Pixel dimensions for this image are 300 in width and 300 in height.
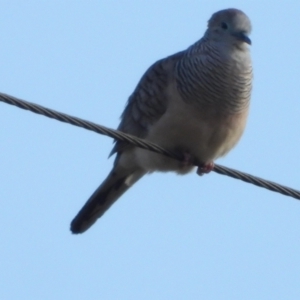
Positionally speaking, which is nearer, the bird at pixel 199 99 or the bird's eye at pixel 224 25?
the bird at pixel 199 99

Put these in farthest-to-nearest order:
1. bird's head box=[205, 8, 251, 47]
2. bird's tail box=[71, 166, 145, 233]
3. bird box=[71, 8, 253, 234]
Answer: bird's tail box=[71, 166, 145, 233]
bird's head box=[205, 8, 251, 47]
bird box=[71, 8, 253, 234]

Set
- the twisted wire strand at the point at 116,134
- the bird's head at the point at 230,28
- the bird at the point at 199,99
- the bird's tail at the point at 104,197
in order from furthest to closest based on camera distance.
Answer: the bird's tail at the point at 104,197
the bird's head at the point at 230,28
the bird at the point at 199,99
the twisted wire strand at the point at 116,134

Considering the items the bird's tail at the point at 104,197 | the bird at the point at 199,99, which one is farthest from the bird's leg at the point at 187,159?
the bird's tail at the point at 104,197

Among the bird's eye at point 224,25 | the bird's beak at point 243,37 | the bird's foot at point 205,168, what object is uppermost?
the bird's eye at point 224,25

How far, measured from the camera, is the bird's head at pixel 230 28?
6934 mm

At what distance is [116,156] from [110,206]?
40 cm

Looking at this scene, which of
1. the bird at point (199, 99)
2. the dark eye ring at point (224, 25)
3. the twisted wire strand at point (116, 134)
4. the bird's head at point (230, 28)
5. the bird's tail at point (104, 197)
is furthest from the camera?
the bird's tail at point (104, 197)

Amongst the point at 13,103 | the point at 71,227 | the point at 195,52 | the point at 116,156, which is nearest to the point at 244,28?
the point at 195,52

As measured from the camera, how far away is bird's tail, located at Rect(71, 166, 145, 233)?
24.8 ft

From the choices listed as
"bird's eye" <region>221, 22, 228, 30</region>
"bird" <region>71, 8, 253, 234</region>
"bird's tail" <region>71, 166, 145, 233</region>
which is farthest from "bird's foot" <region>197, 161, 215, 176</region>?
"bird's eye" <region>221, 22, 228, 30</region>

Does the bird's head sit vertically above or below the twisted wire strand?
above

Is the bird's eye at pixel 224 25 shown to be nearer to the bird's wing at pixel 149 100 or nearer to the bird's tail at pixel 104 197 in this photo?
the bird's wing at pixel 149 100

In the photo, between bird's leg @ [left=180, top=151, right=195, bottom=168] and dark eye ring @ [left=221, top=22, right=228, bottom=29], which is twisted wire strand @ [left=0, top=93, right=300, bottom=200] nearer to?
bird's leg @ [left=180, top=151, right=195, bottom=168]

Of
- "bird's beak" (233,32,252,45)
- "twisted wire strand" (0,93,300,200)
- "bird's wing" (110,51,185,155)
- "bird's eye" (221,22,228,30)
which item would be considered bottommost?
"twisted wire strand" (0,93,300,200)
